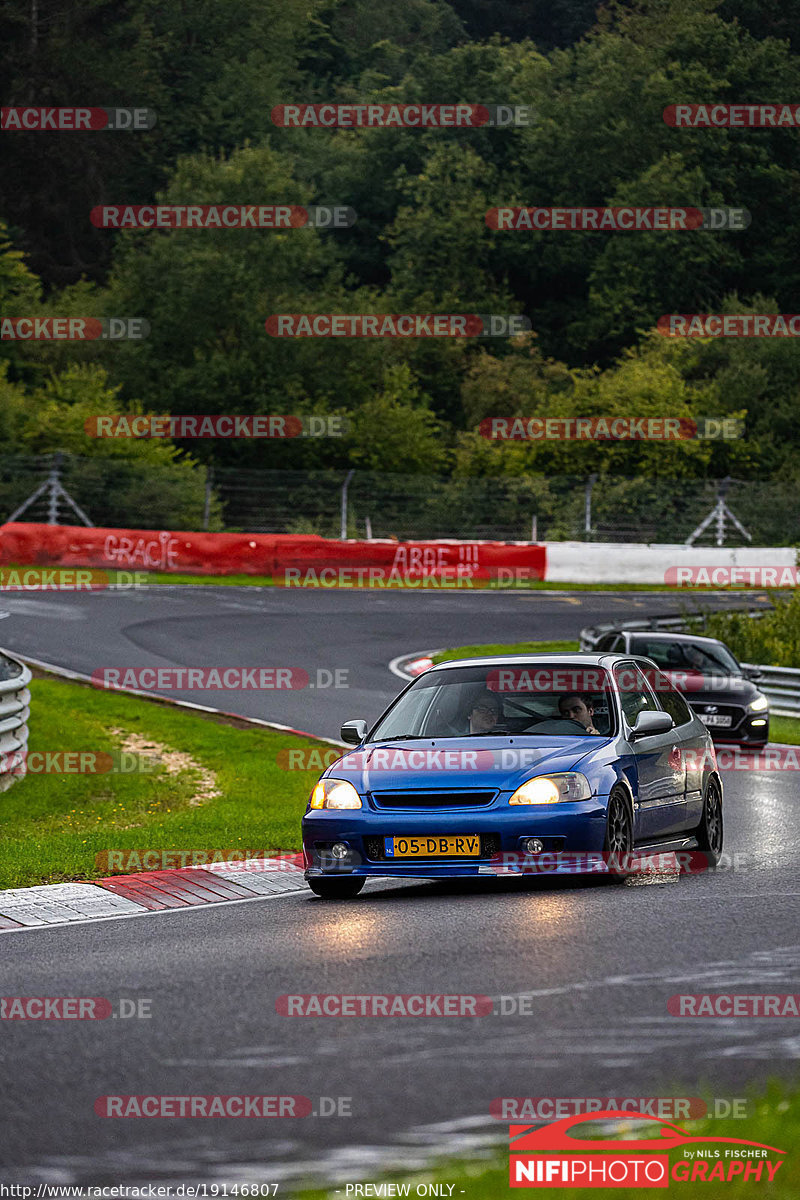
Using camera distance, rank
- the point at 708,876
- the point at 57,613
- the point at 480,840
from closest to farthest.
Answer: the point at 480,840 → the point at 708,876 → the point at 57,613

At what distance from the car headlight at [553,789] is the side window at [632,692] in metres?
1.22

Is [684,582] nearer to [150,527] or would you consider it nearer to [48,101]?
[150,527]

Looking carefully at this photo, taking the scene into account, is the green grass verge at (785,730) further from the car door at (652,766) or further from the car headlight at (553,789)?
the car headlight at (553,789)

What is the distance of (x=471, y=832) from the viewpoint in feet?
33.2

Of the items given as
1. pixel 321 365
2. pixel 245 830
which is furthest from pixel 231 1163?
pixel 321 365

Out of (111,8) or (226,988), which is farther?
(111,8)

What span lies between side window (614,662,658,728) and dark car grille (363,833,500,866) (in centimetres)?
168

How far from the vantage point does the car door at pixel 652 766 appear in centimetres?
1107

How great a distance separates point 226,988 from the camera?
25.0 feet

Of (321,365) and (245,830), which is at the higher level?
(321,365)

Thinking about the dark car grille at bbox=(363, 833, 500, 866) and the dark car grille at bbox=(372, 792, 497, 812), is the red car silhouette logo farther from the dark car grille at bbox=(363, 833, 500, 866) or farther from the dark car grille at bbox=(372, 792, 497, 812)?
the dark car grille at bbox=(372, 792, 497, 812)

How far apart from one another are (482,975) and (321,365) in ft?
188

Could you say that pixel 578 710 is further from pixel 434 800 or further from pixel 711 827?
pixel 711 827

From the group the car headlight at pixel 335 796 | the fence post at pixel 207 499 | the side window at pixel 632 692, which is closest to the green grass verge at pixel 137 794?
the car headlight at pixel 335 796
